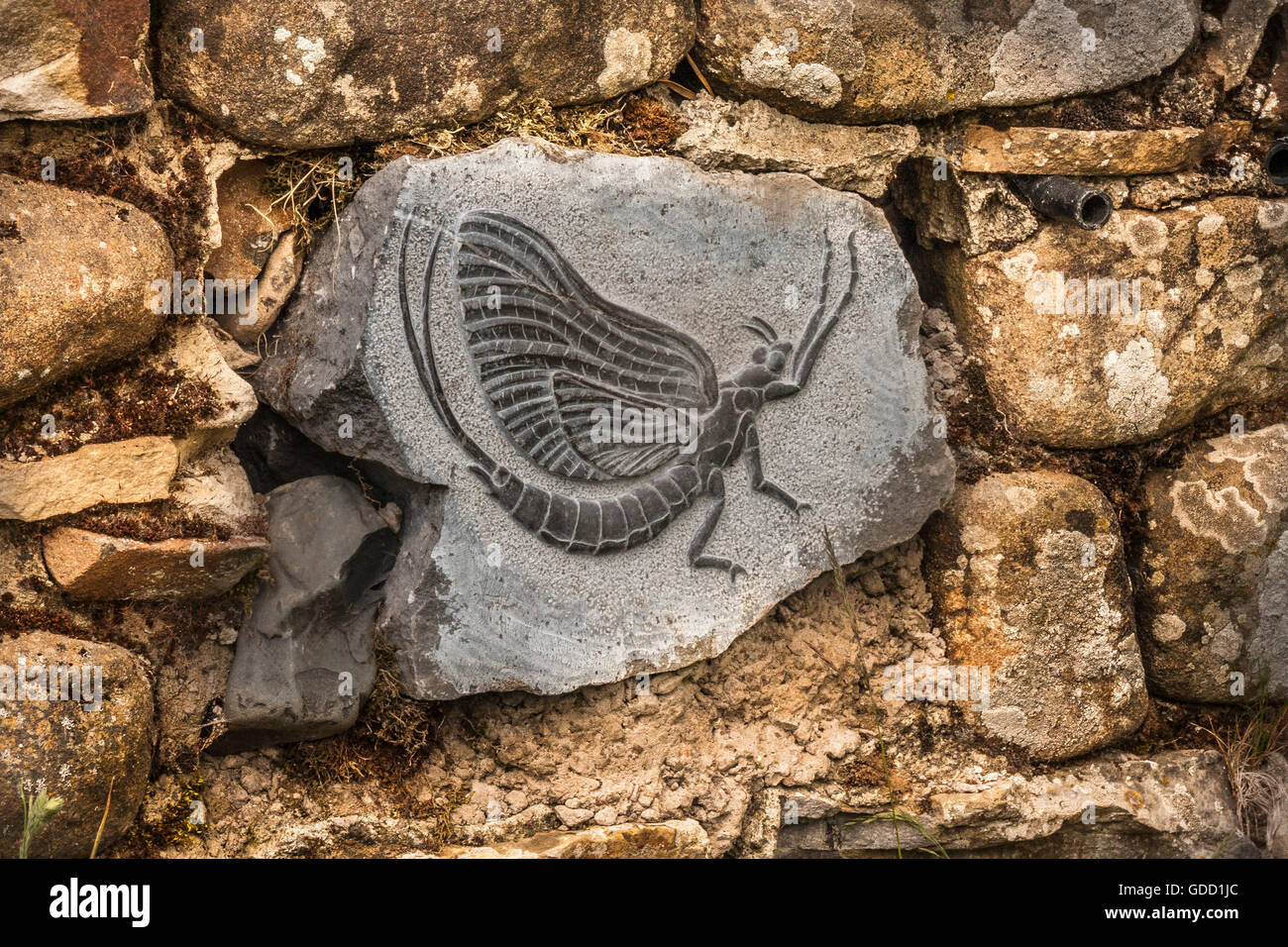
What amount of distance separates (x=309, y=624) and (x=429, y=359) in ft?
2.66

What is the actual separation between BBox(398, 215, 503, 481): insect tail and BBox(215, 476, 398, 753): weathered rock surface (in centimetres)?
36

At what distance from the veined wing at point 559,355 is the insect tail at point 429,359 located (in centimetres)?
9

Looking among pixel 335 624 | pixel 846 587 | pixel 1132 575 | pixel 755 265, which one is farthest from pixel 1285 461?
pixel 335 624

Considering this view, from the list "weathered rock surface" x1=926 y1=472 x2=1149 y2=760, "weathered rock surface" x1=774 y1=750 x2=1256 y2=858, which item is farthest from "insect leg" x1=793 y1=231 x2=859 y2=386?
"weathered rock surface" x1=774 y1=750 x2=1256 y2=858

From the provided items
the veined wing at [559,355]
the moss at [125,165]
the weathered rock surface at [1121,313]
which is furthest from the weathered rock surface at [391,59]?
the weathered rock surface at [1121,313]

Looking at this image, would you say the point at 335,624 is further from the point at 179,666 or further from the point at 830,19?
the point at 830,19

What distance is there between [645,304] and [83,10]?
160 cm

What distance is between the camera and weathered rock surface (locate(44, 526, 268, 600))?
3.03m

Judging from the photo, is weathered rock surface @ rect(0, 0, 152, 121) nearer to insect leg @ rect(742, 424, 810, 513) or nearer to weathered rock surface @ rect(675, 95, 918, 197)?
weathered rock surface @ rect(675, 95, 918, 197)

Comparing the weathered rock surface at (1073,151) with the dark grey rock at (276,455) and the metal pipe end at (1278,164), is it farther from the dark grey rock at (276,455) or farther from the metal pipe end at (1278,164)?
the dark grey rock at (276,455)

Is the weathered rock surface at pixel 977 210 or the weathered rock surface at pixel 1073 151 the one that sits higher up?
the weathered rock surface at pixel 1073 151

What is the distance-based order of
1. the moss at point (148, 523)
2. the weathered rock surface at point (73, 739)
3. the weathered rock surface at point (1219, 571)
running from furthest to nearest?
1. the weathered rock surface at point (1219, 571)
2. the moss at point (148, 523)
3. the weathered rock surface at point (73, 739)

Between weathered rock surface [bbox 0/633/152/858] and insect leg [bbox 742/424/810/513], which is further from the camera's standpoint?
insect leg [bbox 742/424/810/513]

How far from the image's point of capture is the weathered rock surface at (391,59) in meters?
3.16
